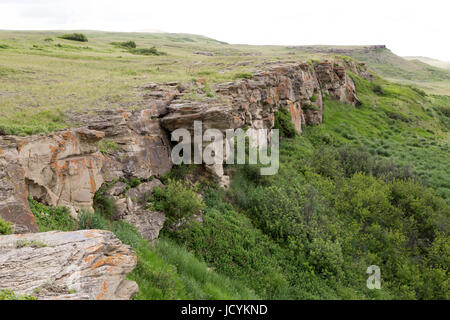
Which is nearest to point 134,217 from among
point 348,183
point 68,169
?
point 68,169

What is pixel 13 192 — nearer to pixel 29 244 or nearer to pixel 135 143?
pixel 29 244

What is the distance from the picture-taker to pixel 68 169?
9.32 metres

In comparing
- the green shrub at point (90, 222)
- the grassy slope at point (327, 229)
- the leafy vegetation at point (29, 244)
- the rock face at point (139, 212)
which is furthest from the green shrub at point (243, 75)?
the leafy vegetation at point (29, 244)

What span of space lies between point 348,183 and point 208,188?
35.8ft

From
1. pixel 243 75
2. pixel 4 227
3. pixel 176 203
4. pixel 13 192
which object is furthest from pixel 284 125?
pixel 4 227

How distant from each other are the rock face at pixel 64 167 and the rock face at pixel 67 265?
295 cm

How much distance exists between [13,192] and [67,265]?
373cm

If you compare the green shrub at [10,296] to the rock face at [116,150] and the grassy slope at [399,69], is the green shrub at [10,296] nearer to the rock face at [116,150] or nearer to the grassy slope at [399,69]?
the rock face at [116,150]

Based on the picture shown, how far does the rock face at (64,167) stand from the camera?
27.8 feet

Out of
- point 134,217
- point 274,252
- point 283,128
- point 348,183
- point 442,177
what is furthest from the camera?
point 283,128

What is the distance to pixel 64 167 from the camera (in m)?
9.22

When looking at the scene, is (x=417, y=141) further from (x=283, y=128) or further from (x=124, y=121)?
(x=124, y=121)

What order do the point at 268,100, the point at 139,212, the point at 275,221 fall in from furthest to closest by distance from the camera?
1. the point at 268,100
2. the point at 275,221
3. the point at 139,212

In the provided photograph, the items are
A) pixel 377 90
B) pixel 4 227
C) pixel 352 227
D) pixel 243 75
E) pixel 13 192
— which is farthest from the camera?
pixel 377 90
